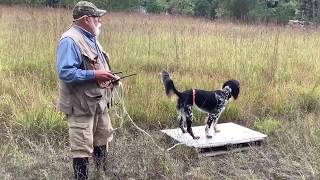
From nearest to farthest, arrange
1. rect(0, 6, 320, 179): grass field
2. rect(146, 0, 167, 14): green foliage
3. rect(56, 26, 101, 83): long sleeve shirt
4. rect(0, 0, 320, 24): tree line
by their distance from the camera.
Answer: rect(56, 26, 101, 83): long sleeve shirt
rect(0, 6, 320, 179): grass field
rect(0, 0, 320, 24): tree line
rect(146, 0, 167, 14): green foliage

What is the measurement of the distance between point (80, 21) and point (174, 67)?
4278 mm

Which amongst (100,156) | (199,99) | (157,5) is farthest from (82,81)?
(157,5)

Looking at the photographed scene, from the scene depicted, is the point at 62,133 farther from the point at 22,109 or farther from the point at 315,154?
the point at 315,154

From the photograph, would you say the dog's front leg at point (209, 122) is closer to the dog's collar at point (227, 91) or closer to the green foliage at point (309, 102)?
the dog's collar at point (227, 91)

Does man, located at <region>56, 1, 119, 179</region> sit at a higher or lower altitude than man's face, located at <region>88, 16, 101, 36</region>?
lower

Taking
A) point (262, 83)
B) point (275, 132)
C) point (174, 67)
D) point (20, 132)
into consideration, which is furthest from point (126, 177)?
point (174, 67)

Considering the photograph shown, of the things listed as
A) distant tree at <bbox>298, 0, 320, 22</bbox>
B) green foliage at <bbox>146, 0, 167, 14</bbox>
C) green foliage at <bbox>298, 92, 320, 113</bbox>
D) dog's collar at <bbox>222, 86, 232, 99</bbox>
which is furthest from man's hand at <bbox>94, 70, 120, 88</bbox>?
green foliage at <bbox>146, 0, 167, 14</bbox>

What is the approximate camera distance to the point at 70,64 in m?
3.81

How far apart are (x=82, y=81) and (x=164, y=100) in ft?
7.95

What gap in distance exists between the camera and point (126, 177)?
4.55 metres

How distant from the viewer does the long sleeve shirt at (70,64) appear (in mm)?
3795

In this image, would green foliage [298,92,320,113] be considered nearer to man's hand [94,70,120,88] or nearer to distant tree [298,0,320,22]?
man's hand [94,70,120,88]

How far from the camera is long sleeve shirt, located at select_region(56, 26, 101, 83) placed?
12.5 ft

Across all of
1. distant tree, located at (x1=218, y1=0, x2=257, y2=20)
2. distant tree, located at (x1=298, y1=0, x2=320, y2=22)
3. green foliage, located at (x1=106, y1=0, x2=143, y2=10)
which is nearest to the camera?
green foliage, located at (x1=106, y1=0, x2=143, y2=10)
